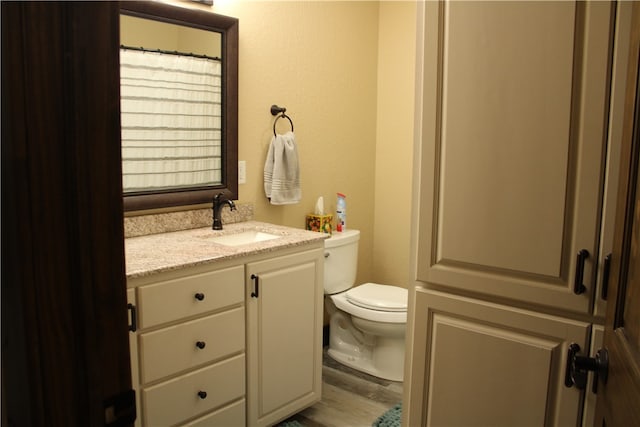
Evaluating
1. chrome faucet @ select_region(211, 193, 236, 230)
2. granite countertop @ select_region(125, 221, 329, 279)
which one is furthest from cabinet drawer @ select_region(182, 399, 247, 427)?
chrome faucet @ select_region(211, 193, 236, 230)

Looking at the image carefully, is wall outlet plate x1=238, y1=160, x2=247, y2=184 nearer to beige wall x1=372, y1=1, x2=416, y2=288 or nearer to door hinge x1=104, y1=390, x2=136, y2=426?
beige wall x1=372, y1=1, x2=416, y2=288

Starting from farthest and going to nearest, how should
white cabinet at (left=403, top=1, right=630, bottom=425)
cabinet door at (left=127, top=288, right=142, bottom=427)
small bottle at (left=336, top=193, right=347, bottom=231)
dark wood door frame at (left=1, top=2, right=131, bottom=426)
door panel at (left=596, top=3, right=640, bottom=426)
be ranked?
small bottle at (left=336, top=193, right=347, bottom=231) → cabinet door at (left=127, top=288, right=142, bottom=427) → white cabinet at (left=403, top=1, right=630, bottom=425) → door panel at (left=596, top=3, right=640, bottom=426) → dark wood door frame at (left=1, top=2, right=131, bottom=426)

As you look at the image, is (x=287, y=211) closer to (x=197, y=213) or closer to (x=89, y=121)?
(x=197, y=213)

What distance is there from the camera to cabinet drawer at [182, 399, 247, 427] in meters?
2.00

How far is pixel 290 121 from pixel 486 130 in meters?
1.66

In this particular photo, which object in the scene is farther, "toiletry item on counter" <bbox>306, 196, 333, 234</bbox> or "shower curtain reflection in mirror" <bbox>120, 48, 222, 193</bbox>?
"toiletry item on counter" <bbox>306, 196, 333, 234</bbox>

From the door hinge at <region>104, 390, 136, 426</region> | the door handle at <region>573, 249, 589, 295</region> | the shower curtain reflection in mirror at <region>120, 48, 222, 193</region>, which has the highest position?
the shower curtain reflection in mirror at <region>120, 48, 222, 193</region>

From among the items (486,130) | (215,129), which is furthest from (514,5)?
(215,129)

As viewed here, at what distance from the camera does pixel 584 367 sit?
1052 millimetres

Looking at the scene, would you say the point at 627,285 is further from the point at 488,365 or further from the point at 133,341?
the point at 133,341

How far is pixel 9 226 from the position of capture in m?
0.52

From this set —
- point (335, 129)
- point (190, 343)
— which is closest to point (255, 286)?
point (190, 343)

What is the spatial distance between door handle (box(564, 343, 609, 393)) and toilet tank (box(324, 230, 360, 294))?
1771mm

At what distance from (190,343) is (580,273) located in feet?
4.30
